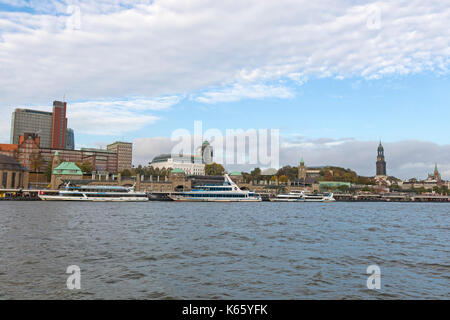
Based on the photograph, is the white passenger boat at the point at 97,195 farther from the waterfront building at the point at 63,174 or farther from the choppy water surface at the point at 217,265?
the choppy water surface at the point at 217,265

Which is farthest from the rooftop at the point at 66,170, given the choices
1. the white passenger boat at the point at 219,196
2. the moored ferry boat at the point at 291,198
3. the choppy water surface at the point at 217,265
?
the choppy water surface at the point at 217,265

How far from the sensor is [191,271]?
58.3 feet

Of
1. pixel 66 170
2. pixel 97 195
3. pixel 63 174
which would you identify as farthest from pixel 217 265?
pixel 66 170

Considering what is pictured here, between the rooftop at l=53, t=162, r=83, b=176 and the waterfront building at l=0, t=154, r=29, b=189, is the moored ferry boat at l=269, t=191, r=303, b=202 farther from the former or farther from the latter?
the waterfront building at l=0, t=154, r=29, b=189

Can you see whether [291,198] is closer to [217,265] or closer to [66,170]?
[66,170]

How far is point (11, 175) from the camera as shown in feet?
415

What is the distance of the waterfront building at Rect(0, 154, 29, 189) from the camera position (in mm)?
123875
